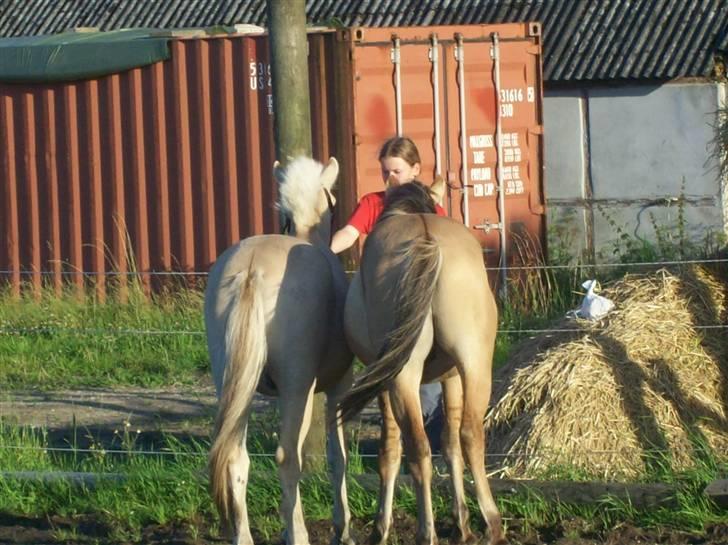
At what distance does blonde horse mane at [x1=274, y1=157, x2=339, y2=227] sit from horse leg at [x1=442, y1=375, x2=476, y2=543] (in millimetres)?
1091

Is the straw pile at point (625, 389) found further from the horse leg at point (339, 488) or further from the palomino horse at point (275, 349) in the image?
the palomino horse at point (275, 349)

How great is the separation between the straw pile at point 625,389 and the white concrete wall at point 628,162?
8887 mm

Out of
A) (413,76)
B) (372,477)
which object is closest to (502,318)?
(413,76)

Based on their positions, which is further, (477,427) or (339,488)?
(339,488)

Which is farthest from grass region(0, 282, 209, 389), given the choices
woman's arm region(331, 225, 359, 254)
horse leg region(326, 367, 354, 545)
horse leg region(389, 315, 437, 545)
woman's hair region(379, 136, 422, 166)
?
horse leg region(389, 315, 437, 545)

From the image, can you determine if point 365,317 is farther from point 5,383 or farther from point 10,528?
point 5,383

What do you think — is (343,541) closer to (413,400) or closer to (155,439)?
(413,400)

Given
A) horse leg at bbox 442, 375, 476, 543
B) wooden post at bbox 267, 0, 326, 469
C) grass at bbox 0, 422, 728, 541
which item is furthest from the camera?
wooden post at bbox 267, 0, 326, 469

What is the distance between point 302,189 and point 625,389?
231cm

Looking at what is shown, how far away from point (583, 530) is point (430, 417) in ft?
5.88

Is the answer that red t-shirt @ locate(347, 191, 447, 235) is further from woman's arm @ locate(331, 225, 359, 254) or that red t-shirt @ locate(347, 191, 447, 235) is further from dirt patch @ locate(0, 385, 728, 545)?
dirt patch @ locate(0, 385, 728, 545)

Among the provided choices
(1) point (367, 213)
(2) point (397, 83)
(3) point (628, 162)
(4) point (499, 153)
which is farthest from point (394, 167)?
(3) point (628, 162)

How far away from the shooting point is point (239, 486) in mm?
5941

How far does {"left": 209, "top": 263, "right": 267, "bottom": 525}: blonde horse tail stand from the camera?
230 inches
